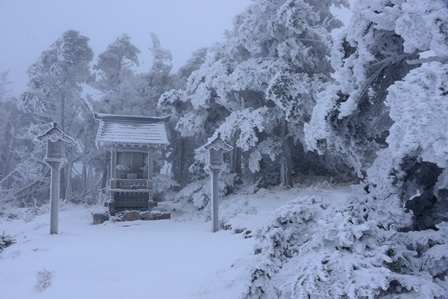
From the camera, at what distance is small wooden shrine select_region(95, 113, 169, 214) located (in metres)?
14.5

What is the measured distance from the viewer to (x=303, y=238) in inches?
157

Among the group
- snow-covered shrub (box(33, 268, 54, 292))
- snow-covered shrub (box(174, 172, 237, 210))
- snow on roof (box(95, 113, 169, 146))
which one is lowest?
snow-covered shrub (box(33, 268, 54, 292))

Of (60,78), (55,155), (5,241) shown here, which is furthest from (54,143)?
(60,78)

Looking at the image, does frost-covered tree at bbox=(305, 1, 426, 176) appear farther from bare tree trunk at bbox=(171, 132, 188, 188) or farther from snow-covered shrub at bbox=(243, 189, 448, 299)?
bare tree trunk at bbox=(171, 132, 188, 188)

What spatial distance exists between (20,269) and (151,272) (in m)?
2.94

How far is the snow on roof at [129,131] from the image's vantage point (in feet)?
47.4

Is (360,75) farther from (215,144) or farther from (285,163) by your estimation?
(285,163)

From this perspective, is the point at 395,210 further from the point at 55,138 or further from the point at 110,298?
the point at 55,138

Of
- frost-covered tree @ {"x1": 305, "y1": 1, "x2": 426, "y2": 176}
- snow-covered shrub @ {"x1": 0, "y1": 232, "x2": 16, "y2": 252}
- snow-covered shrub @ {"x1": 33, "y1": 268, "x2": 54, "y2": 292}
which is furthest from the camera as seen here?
snow-covered shrub @ {"x1": 0, "y1": 232, "x2": 16, "y2": 252}

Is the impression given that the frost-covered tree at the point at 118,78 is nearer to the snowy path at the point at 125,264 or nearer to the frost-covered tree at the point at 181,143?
the frost-covered tree at the point at 181,143

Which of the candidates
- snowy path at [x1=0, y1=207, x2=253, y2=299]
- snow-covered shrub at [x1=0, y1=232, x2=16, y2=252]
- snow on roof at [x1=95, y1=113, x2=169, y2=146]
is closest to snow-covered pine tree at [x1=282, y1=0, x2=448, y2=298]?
snowy path at [x1=0, y1=207, x2=253, y2=299]

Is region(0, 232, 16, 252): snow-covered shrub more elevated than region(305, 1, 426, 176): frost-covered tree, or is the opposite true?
region(305, 1, 426, 176): frost-covered tree

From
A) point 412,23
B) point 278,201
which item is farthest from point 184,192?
point 412,23

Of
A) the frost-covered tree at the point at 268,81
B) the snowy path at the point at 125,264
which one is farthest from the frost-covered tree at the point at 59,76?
the snowy path at the point at 125,264
